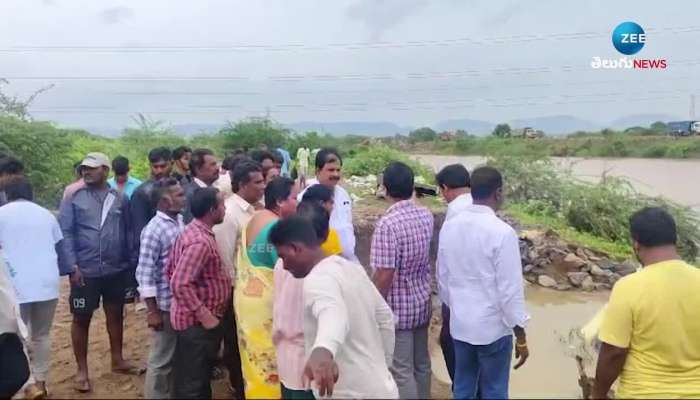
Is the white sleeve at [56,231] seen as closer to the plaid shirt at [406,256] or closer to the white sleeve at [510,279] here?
the plaid shirt at [406,256]

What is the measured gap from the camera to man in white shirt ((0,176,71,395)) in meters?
4.34

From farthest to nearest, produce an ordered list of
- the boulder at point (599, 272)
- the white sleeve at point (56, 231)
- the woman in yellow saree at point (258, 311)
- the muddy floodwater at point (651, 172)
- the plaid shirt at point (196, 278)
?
the muddy floodwater at point (651, 172) → the boulder at point (599, 272) → the white sleeve at point (56, 231) → the plaid shirt at point (196, 278) → the woman in yellow saree at point (258, 311)

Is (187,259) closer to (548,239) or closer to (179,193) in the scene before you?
(179,193)

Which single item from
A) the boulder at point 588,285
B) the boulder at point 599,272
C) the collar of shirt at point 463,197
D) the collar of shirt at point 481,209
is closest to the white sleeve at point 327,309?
the collar of shirt at point 481,209

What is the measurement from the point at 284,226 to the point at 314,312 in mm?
362

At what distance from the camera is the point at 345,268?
8.14ft

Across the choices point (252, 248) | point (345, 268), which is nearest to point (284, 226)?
point (345, 268)

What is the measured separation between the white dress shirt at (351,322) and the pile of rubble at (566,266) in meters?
9.22

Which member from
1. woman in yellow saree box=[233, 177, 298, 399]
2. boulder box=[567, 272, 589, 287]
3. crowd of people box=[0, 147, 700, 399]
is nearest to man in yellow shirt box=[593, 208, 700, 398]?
crowd of people box=[0, 147, 700, 399]

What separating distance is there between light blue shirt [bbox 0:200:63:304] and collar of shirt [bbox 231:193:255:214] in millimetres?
1477

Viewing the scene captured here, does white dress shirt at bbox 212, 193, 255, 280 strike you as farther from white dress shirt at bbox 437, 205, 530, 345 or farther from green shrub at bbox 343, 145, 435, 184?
green shrub at bbox 343, 145, 435, 184

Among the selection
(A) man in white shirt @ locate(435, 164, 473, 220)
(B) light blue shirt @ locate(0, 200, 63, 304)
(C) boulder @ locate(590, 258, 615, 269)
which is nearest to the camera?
(A) man in white shirt @ locate(435, 164, 473, 220)

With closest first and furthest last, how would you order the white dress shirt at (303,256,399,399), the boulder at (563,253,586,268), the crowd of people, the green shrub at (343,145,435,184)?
the white dress shirt at (303,256,399,399) → the crowd of people → the boulder at (563,253,586,268) → the green shrub at (343,145,435,184)

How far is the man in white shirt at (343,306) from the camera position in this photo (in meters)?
2.35
